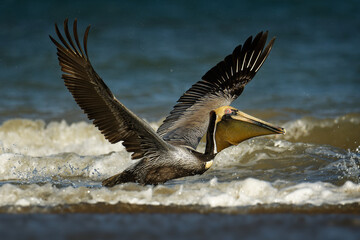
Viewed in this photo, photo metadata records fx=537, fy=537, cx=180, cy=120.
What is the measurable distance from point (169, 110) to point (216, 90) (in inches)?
183

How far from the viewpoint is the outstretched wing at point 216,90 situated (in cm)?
663

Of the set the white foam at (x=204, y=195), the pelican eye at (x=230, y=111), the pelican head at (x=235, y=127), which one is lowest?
the white foam at (x=204, y=195)

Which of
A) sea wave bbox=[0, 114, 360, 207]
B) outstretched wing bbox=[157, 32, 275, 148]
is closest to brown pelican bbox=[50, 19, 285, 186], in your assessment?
outstretched wing bbox=[157, 32, 275, 148]

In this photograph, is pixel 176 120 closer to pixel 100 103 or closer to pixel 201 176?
pixel 201 176

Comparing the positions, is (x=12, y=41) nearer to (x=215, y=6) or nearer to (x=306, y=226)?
(x=215, y=6)

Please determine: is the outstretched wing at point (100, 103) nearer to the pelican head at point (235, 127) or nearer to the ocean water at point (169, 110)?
the ocean water at point (169, 110)

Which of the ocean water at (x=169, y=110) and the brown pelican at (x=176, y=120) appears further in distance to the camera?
the brown pelican at (x=176, y=120)

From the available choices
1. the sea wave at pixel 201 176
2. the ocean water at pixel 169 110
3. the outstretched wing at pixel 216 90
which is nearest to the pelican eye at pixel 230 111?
the outstretched wing at pixel 216 90

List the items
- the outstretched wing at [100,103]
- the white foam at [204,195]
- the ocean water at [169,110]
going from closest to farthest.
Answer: the ocean water at [169,110] < the white foam at [204,195] < the outstretched wing at [100,103]

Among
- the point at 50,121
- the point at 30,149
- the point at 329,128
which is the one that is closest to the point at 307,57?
the point at 329,128

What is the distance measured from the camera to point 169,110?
11523 mm

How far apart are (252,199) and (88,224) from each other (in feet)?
5.31

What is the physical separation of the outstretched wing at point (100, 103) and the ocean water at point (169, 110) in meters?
0.54

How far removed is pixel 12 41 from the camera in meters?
15.8
